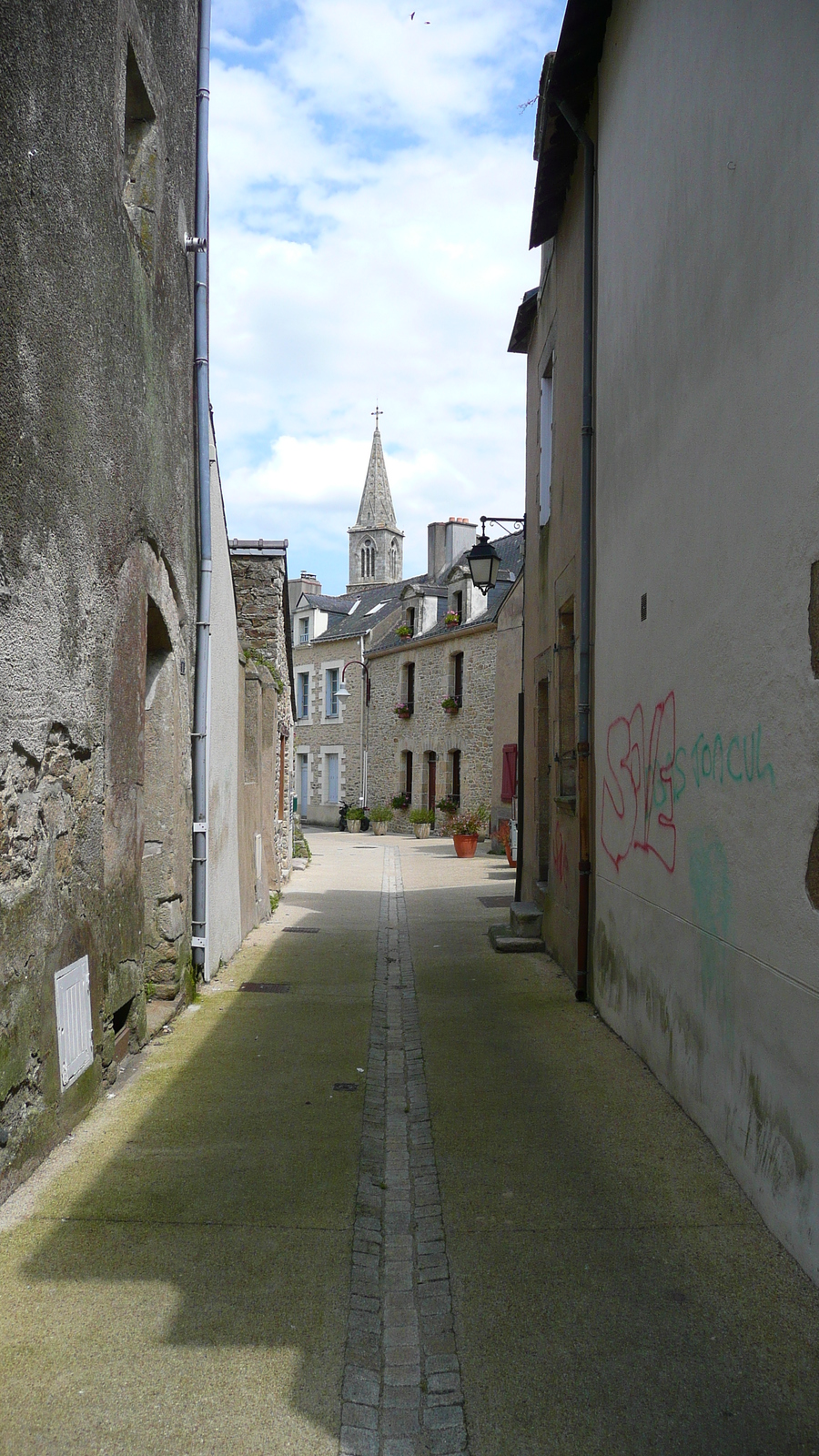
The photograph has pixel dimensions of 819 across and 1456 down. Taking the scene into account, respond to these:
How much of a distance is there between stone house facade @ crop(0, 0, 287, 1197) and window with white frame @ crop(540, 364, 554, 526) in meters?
4.04

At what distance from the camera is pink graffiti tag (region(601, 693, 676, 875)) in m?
5.03

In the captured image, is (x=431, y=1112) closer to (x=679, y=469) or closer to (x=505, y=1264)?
(x=505, y=1264)

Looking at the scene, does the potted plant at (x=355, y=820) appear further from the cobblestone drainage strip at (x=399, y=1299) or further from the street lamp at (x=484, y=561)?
the cobblestone drainage strip at (x=399, y=1299)

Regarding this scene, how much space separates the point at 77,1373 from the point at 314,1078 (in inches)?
106

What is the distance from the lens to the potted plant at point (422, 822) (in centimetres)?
2923

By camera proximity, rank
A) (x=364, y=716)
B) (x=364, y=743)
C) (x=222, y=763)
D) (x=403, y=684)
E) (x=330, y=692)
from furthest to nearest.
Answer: (x=330, y=692) → (x=364, y=716) → (x=364, y=743) → (x=403, y=684) → (x=222, y=763)

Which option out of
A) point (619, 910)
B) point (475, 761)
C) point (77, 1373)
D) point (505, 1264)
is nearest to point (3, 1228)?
point (77, 1373)

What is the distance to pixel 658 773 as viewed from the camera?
5.25m

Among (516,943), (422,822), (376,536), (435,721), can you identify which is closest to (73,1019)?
(516,943)

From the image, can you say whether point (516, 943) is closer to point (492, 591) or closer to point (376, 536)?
point (492, 591)

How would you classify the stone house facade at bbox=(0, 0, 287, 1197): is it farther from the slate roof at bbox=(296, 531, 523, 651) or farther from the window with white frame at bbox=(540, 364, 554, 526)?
the slate roof at bbox=(296, 531, 523, 651)

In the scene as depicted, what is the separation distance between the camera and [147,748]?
650cm

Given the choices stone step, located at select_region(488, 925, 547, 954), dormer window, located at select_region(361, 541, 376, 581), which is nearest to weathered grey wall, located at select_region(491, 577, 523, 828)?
stone step, located at select_region(488, 925, 547, 954)

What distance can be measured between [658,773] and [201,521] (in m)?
3.73
